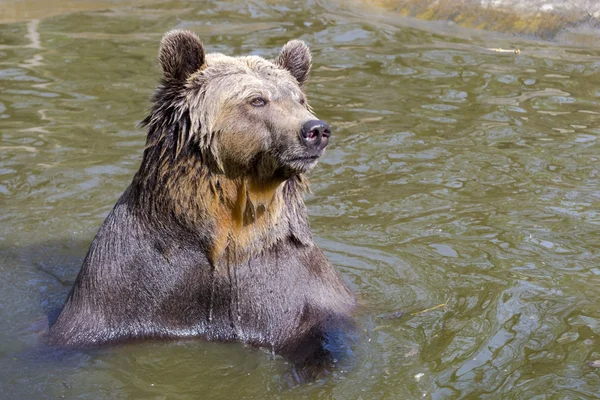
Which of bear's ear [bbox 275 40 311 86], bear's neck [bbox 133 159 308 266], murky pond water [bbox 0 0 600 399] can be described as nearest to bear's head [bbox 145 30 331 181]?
bear's neck [bbox 133 159 308 266]

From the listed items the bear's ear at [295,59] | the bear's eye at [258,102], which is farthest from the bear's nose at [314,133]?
the bear's ear at [295,59]

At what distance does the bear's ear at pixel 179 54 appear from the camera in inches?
251

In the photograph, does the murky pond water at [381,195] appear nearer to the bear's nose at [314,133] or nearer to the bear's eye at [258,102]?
the bear's nose at [314,133]

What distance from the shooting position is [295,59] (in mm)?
6906

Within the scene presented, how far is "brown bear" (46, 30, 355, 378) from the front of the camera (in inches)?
250

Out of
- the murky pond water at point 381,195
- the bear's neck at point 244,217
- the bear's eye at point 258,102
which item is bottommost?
the murky pond water at point 381,195

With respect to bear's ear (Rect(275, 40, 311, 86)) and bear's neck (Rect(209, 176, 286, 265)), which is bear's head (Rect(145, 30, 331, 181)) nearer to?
bear's neck (Rect(209, 176, 286, 265))

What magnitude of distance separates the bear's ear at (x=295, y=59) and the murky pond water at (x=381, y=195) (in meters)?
1.94

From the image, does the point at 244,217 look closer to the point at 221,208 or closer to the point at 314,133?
the point at 221,208

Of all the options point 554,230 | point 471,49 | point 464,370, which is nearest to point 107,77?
point 471,49

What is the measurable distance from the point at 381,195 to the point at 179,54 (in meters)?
3.89

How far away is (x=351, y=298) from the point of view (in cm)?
726

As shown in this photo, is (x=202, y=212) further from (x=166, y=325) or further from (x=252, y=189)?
(x=166, y=325)

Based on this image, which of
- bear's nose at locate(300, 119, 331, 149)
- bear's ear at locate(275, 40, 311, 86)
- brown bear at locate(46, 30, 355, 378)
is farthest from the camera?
bear's ear at locate(275, 40, 311, 86)
